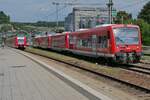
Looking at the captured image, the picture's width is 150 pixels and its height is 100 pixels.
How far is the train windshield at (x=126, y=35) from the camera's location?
32562mm

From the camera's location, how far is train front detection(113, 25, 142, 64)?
32.2 metres

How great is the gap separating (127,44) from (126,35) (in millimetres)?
693

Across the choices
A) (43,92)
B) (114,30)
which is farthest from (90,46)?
(43,92)

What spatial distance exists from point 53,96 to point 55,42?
55.5 metres

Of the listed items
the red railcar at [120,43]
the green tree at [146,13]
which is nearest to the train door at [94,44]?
the red railcar at [120,43]

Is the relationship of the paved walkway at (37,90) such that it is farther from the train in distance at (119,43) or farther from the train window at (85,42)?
the train window at (85,42)

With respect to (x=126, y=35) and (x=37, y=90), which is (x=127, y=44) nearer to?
(x=126, y=35)

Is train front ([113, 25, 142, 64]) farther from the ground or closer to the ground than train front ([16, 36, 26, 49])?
farther from the ground

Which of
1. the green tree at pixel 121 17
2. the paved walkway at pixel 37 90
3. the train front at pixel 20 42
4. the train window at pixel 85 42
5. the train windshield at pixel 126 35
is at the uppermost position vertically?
the green tree at pixel 121 17

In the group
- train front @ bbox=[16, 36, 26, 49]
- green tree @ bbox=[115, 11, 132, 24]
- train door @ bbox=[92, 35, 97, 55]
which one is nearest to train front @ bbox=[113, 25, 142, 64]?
train door @ bbox=[92, 35, 97, 55]

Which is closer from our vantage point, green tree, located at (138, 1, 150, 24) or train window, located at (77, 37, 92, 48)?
train window, located at (77, 37, 92, 48)

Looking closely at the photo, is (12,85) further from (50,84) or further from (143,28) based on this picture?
(143,28)

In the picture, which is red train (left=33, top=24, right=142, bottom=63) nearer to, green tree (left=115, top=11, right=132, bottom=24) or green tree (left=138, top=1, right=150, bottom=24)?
green tree (left=115, top=11, right=132, bottom=24)

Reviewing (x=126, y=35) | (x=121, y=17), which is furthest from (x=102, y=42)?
(x=121, y=17)
